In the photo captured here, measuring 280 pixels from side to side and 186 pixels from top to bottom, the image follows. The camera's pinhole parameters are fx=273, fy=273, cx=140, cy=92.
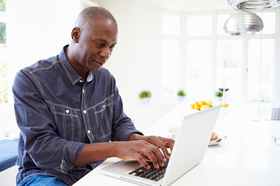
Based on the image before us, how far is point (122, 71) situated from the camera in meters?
5.69

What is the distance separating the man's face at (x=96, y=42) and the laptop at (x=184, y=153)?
0.53 m

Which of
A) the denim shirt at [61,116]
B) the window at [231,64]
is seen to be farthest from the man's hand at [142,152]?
the window at [231,64]

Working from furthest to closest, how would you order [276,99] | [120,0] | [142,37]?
1. [276,99]
2. [142,37]
3. [120,0]

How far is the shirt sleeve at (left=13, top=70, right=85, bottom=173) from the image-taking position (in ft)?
3.67

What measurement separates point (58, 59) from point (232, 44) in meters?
6.09

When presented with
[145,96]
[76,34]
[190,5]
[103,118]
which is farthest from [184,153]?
[190,5]

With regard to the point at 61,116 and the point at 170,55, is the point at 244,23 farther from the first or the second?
the point at 170,55

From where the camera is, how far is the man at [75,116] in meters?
1.12

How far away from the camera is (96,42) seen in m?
1.31

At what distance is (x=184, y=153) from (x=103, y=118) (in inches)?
28.4

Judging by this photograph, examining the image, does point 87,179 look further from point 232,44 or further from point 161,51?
point 232,44

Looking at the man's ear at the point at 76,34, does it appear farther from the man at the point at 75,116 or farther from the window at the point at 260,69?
the window at the point at 260,69

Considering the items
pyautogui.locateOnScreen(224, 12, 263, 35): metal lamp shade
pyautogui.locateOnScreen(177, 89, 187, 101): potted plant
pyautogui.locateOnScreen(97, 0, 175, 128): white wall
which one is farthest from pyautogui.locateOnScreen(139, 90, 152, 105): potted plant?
Answer: pyautogui.locateOnScreen(224, 12, 263, 35): metal lamp shade

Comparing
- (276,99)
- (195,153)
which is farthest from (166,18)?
(195,153)
